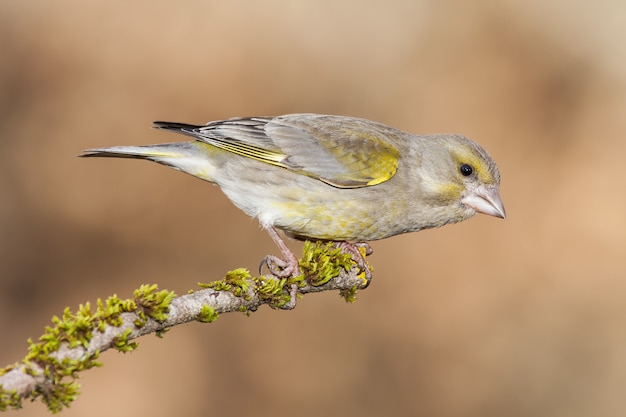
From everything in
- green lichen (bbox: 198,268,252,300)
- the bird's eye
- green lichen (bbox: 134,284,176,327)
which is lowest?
green lichen (bbox: 134,284,176,327)

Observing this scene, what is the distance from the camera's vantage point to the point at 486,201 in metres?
5.62

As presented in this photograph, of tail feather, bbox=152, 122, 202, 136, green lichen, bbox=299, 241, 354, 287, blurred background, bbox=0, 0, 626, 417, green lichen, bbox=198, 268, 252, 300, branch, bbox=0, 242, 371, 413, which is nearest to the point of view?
branch, bbox=0, 242, 371, 413

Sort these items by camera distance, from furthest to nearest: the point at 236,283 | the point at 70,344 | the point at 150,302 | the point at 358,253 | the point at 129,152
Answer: the point at 358,253 < the point at 129,152 < the point at 236,283 < the point at 150,302 < the point at 70,344

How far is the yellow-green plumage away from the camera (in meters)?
5.38

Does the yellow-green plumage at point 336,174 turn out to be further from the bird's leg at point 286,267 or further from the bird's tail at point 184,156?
the bird's leg at point 286,267

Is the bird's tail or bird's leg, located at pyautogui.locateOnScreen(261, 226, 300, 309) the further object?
the bird's tail

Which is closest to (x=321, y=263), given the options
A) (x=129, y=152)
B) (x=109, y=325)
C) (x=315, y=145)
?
(x=315, y=145)

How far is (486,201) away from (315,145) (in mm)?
1301

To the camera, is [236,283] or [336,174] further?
[336,174]

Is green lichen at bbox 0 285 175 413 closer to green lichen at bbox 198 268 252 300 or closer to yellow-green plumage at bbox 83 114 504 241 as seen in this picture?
green lichen at bbox 198 268 252 300

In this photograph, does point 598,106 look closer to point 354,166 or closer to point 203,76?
point 203,76

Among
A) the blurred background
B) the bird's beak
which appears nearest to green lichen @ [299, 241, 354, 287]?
the bird's beak

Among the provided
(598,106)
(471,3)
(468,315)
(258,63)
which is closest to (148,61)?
(258,63)

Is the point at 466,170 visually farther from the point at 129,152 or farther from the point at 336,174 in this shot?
the point at 129,152
